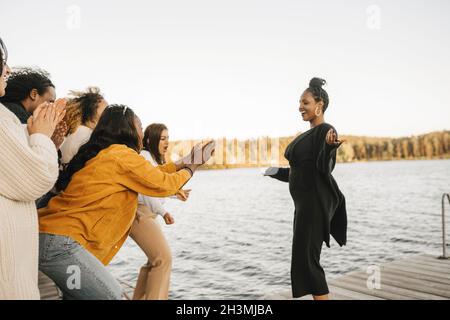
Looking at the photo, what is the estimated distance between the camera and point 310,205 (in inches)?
140

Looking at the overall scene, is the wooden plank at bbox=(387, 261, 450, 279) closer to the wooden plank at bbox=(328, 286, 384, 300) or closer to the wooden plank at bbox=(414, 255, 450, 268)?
the wooden plank at bbox=(414, 255, 450, 268)

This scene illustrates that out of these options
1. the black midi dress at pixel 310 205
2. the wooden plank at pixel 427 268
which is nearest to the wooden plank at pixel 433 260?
the wooden plank at pixel 427 268

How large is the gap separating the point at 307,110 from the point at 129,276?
37.4 feet

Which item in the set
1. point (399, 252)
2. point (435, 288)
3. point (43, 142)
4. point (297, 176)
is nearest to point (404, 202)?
point (399, 252)

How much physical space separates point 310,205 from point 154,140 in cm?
153

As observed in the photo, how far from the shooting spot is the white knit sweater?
1.73m

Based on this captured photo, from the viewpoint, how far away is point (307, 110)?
140 inches

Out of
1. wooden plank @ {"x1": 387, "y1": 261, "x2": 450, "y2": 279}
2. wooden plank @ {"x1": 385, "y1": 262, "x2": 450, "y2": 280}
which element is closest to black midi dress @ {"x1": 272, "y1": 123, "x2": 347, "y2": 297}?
wooden plank @ {"x1": 385, "y1": 262, "x2": 450, "y2": 280}

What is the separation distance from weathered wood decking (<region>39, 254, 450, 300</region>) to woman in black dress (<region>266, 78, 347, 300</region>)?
1.33 m

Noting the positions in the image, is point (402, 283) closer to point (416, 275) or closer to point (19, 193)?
point (416, 275)

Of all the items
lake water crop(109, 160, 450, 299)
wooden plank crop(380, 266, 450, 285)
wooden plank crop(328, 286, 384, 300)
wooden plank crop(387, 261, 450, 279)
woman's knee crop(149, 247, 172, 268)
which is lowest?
lake water crop(109, 160, 450, 299)

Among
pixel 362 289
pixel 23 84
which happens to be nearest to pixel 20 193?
pixel 23 84
